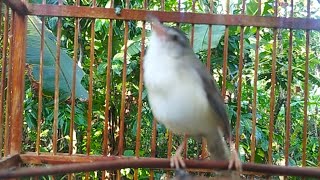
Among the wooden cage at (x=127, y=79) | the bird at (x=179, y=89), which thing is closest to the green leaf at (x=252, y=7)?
the wooden cage at (x=127, y=79)

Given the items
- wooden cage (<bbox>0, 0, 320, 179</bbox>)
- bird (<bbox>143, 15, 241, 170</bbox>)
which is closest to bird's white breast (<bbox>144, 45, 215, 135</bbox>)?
bird (<bbox>143, 15, 241, 170</bbox>)

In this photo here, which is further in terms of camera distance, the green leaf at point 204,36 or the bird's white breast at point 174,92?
A: the green leaf at point 204,36

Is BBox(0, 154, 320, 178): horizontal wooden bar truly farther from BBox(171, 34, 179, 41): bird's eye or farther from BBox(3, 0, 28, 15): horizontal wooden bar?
BBox(3, 0, 28, 15): horizontal wooden bar

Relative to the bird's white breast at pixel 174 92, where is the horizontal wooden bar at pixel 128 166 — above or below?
below

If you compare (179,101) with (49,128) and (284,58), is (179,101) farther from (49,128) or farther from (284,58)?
(49,128)

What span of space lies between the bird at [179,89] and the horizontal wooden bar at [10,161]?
0.69m

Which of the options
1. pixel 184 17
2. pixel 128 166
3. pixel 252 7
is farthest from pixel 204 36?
pixel 128 166

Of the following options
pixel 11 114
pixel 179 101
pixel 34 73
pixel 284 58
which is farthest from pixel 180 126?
pixel 284 58

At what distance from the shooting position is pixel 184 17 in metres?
2.08

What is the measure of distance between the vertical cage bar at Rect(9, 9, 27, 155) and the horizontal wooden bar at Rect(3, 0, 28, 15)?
0.11 feet

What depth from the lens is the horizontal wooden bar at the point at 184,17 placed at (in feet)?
6.79

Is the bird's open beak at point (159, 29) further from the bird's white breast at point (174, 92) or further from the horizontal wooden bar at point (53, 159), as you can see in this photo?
the horizontal wooden bar at point (53, 159)

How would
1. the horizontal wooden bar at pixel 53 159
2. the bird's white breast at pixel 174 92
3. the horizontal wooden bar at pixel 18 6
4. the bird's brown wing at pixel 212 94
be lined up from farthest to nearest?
the horizontal wooden bar at pixel 53 159 → the horizontal wooden bar at pixel 18 6 → the bird's brown wing at pixel 212 94 → the bird's white breast at pixel 174 92

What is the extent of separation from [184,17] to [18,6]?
0.67m
